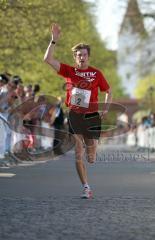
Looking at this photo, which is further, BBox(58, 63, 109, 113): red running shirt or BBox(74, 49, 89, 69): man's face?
BBox(58, 63, 109, 113): red running shirt

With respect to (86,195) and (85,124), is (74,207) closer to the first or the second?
(86,195)

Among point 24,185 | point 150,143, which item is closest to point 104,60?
point 150,143

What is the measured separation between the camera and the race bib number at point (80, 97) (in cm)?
1098

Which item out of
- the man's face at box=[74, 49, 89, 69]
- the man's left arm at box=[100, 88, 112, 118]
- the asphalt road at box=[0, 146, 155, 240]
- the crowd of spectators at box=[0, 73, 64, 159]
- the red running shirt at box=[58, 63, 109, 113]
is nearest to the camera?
the asphalt road at box=[0, 146, 155, 240]

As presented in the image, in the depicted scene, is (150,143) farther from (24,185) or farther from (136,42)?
(24,185)

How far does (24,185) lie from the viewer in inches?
501

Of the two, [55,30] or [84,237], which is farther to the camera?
[55,30]

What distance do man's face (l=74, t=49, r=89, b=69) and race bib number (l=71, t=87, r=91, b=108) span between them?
31 centimetres

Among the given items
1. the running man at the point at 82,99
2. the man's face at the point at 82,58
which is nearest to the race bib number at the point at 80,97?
the running man at the point at 82,99

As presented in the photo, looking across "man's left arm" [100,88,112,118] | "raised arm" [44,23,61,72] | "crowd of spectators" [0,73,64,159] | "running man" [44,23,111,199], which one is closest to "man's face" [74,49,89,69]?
"running man" [44,23,111,199]

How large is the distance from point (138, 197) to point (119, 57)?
39.5 meters

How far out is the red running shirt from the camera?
1102 centimetres

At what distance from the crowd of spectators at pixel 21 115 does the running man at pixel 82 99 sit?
293 inches

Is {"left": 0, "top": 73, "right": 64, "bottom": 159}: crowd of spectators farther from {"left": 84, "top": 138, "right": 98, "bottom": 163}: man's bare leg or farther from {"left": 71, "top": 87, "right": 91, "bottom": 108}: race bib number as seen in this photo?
{"left": 71, "top": 87, "right": 91, "bottom": 108}: race bib number
